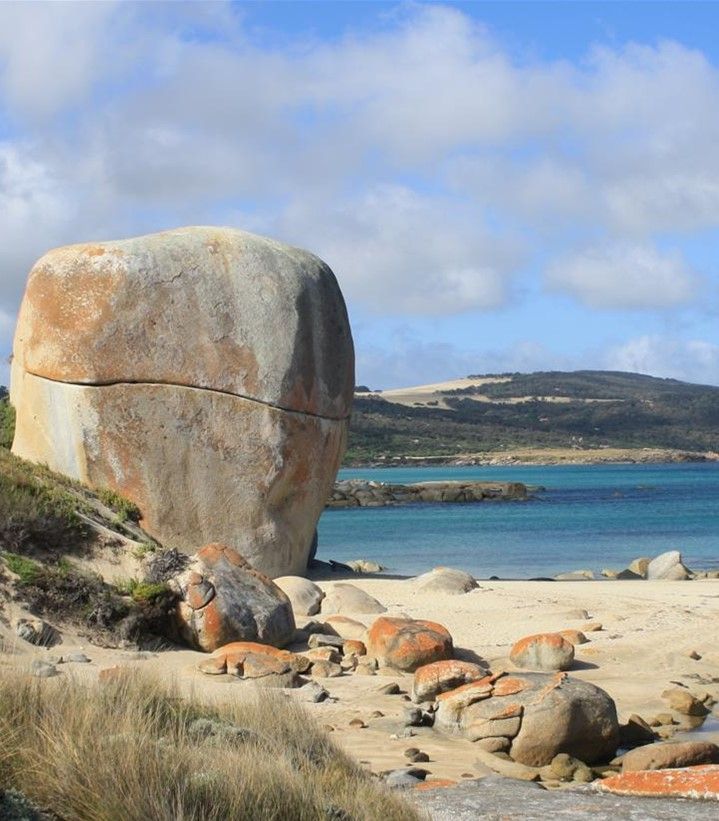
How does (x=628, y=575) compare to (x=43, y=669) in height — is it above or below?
below

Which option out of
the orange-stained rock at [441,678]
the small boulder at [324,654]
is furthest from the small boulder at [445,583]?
the orange-stained rock at [441,678]

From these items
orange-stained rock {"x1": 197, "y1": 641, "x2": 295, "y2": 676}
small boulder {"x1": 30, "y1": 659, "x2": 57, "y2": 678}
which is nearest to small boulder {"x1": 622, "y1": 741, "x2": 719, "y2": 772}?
orange-stained rock {"x1": 197, "y1": 641, "x2": 295, "y2": 676}

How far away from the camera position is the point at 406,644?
12328 millimetres

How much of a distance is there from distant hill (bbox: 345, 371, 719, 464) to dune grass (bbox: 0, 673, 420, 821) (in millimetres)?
95310

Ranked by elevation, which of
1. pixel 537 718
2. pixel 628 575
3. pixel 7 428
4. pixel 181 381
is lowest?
pixel 628 575

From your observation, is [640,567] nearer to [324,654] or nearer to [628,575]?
[628,575]

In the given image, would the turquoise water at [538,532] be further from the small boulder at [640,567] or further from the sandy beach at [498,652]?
the sandy beach at [498,652]

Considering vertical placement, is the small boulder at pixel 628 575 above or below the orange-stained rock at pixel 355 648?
below

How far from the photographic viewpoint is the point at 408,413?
13338cm

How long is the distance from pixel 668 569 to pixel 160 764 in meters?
19.4

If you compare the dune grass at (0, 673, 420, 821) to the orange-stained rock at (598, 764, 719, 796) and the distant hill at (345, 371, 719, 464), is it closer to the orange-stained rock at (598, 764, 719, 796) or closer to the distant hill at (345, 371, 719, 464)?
the orange-stained rock at (598, 764, 719, 796)

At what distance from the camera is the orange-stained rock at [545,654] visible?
1275cm

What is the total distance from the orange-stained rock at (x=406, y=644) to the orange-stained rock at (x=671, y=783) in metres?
4.21

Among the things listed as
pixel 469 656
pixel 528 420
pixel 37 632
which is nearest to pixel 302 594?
pixel 469 656
